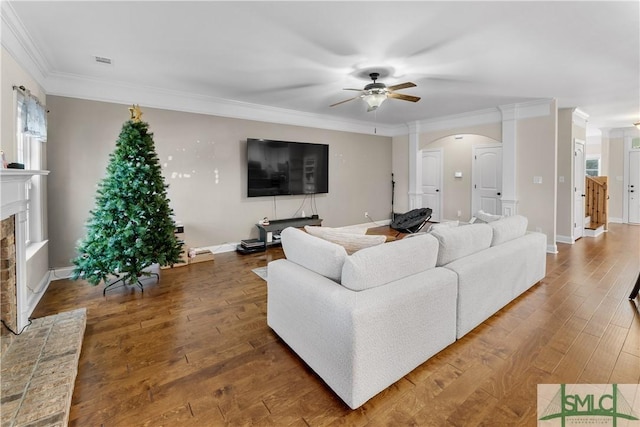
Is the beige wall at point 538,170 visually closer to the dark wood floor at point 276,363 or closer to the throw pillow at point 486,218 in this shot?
the dark wood floor at point 276,363

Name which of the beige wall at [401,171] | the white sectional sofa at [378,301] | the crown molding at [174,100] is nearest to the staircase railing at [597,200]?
the beige wall at [401,171]

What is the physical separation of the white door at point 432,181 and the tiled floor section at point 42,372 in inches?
296

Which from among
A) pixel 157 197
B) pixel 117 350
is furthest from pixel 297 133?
pixel 117 350

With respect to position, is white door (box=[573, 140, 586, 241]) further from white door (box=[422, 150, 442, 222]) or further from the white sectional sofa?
the white sectional sofa

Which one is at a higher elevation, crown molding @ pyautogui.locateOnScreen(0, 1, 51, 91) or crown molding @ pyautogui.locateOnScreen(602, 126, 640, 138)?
crown molding @ pyautogui.locateOnScreen(602, 126, 640, 138)

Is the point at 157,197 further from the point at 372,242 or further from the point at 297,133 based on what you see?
the point at 297,133

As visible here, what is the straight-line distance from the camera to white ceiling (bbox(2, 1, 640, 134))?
2.42 metres

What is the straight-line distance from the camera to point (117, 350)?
2303mm

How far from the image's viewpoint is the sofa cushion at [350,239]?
2.27 metres

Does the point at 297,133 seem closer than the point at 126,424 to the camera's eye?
No

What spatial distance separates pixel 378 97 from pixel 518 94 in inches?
104

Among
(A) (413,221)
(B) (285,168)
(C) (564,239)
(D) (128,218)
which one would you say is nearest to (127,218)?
(D) (128,218)

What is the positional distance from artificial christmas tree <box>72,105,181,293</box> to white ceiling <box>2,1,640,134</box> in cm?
87

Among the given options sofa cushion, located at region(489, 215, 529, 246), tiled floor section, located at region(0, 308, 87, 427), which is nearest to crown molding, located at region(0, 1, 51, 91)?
tiled floor section, located at region(0, 308, 87, 427)
